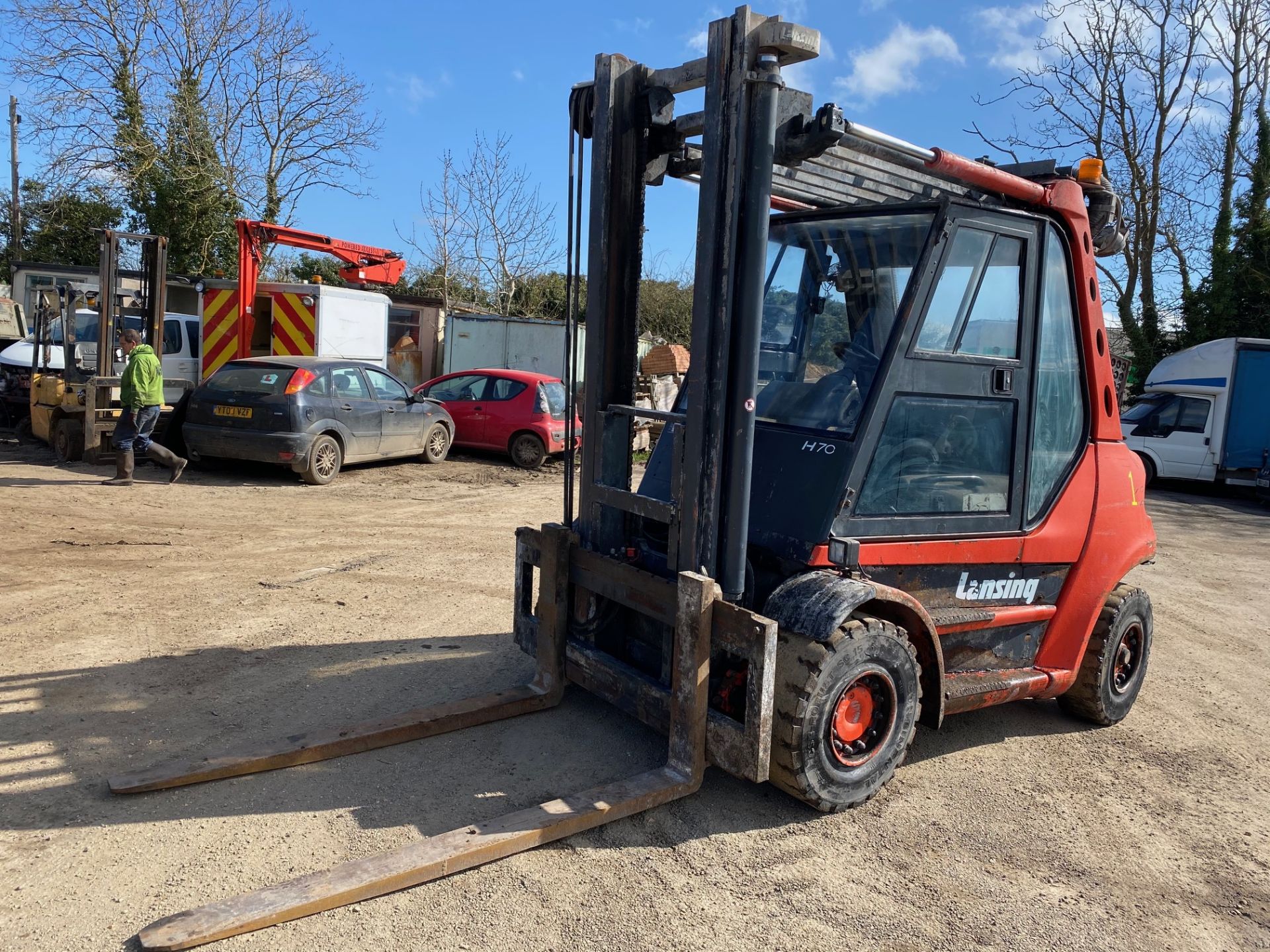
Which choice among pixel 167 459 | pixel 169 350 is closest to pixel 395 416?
pixel 167 459

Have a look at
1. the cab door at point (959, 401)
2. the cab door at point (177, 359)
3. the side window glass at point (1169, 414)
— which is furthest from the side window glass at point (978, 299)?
the side window glass at point (1169, 414)

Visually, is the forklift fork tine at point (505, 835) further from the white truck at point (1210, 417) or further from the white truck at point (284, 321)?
the white truck at point (1210, 417)

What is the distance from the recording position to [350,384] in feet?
41.8

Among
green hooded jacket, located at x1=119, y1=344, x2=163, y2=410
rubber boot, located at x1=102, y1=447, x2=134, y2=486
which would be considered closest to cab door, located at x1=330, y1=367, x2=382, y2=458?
green hooded jacket, located at x1=119, y1=344, x2=163, y2=410

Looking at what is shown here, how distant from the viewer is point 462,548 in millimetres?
8930

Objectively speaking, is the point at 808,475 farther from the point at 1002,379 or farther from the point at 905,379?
the point at 1002,379

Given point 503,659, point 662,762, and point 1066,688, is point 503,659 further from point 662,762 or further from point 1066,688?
point 1066,688

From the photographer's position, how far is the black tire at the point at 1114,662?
5.11m

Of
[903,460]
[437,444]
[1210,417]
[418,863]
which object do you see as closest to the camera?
[418,863]

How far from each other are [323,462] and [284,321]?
472 cm

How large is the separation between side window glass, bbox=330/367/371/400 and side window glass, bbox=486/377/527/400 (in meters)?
2.60

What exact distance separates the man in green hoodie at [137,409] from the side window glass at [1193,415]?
17165 mm

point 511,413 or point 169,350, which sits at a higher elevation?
point 169,350

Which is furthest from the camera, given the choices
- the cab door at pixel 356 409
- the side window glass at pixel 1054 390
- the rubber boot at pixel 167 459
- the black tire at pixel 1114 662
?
the cab door at pixel 356 409
